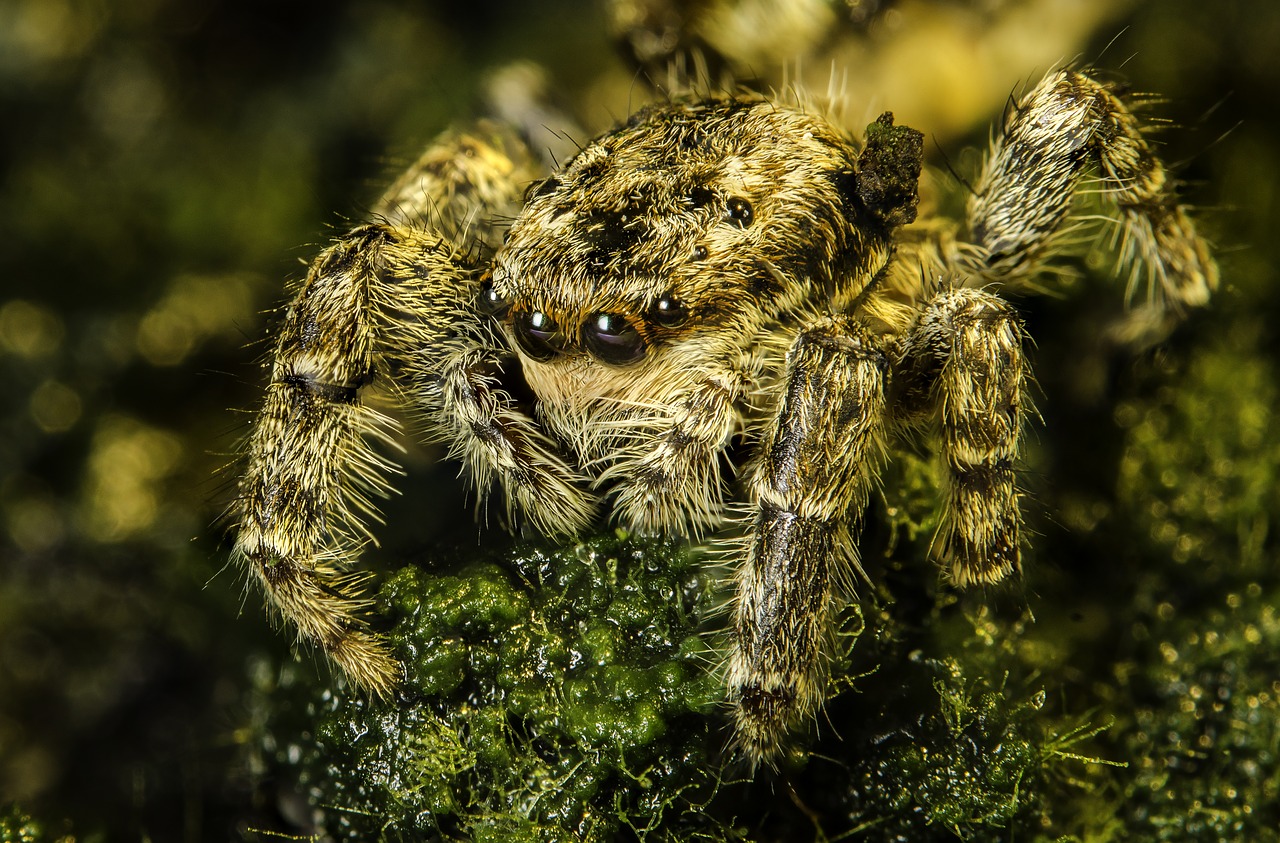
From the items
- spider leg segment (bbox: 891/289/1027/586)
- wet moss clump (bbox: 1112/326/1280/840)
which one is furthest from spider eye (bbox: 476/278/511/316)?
wet moss clump (bbox: 1112/326/1280/840)

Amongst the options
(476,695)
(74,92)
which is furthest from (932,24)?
(74,92)

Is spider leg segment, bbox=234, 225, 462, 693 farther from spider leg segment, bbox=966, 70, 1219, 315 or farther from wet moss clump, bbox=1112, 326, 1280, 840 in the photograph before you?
wet moss clump, bbox=1112, 326, 1280, 840

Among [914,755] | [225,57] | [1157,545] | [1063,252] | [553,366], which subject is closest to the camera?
[914,755]

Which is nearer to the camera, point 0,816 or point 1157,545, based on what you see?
point 0,816

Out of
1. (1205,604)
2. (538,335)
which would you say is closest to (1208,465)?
(1205,604)

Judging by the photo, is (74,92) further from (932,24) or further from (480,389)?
(932,24)

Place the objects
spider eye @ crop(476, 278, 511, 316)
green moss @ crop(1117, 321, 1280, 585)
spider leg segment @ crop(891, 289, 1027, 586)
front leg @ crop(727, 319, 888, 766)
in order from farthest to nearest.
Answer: green moss @ crop(1117, 321, 1280, 585)
spider eye @ crop(476, 278, 511, 316)
spider leg segment @ crop(891, 289, 1027, 586)
front leg @ crop(727, 319, 888, 766)

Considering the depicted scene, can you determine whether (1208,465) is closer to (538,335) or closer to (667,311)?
(667,311)
